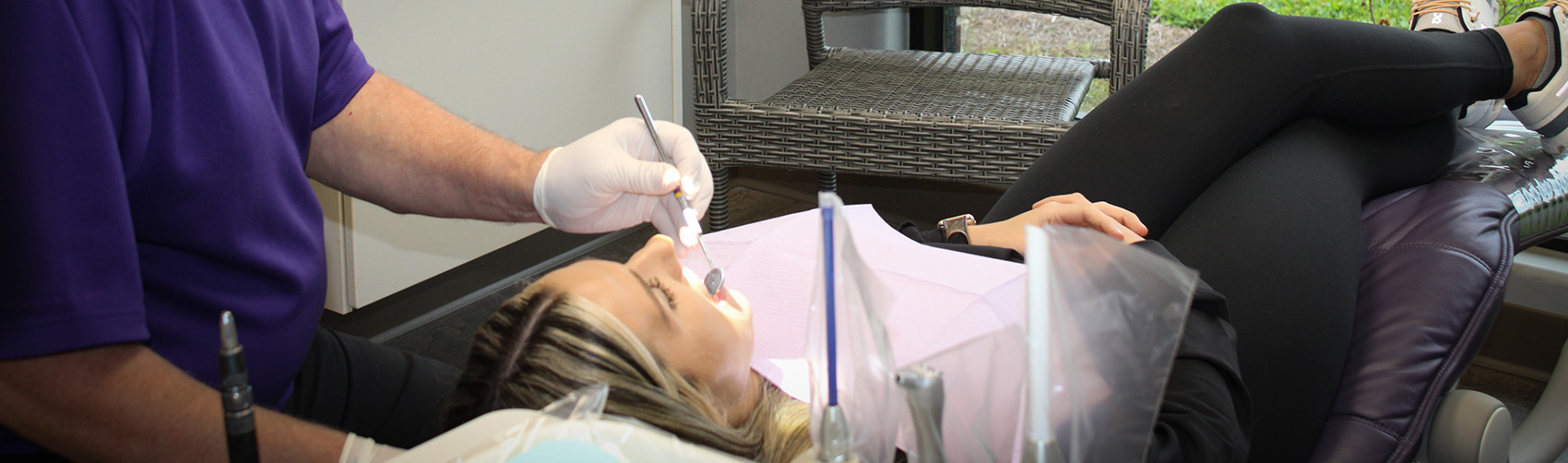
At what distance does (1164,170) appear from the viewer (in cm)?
132

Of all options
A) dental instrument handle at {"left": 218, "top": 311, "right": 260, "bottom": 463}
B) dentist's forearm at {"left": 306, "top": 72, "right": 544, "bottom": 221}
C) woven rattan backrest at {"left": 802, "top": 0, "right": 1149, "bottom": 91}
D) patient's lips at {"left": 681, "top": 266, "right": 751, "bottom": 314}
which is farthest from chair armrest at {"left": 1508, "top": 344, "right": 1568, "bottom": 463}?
dental instrument handle at {"left": 218, "top": 311, "right": 260, "bottom": 463}

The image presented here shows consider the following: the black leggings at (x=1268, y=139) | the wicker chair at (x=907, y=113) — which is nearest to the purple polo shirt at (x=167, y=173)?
the black leggings at (x=1268, y=139)

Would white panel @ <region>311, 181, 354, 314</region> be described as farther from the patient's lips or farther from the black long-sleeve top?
the black long-sleeve top

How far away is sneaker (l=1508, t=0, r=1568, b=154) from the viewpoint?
1.46 metres

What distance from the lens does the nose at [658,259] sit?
3.15 ft

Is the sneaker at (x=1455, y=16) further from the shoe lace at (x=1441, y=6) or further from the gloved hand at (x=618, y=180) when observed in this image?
the gloved hand at (x=618, y=180)

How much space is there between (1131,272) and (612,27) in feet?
5.74

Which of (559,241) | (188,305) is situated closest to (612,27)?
(559,241)

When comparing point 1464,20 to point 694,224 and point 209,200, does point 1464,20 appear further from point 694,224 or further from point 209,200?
point 209,200

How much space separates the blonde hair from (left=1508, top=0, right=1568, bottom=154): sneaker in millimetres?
1286

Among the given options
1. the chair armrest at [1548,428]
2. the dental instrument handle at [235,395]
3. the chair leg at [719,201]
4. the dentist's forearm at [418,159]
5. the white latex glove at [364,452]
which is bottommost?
the chair armrest at [1548,428]

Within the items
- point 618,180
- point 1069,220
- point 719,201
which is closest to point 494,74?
point 719,201

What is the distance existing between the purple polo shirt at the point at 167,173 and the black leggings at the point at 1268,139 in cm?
87

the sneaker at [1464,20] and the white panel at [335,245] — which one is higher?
the sneaker at [1464,20]
